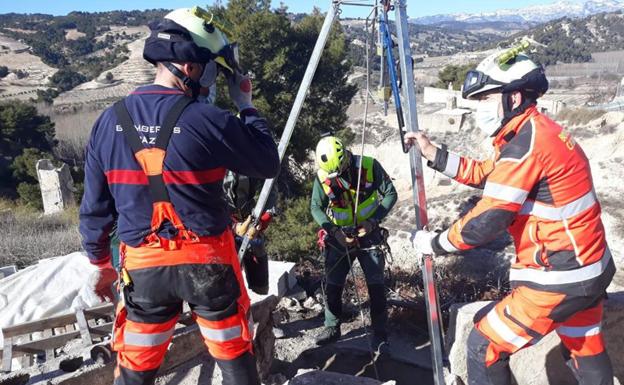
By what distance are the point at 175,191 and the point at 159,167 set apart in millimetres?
136

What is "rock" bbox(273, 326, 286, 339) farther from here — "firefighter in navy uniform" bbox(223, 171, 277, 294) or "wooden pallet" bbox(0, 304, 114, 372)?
"wooden pallet" bbox(0, 304, 114, 372)

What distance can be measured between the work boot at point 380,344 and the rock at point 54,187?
2148 centimetres

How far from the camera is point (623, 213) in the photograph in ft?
43.9

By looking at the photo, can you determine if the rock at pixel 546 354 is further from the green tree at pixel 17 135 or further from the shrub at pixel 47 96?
the shrub at pixel 47 96

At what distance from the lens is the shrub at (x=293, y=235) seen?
35.7 ft

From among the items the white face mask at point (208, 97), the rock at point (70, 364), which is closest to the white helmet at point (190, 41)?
the white face mask at point (208, 97)

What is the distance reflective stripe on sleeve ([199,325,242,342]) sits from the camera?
8.23ft

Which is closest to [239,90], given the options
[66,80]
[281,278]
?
[281,278]

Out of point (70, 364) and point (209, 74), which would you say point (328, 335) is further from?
point (209, 74)

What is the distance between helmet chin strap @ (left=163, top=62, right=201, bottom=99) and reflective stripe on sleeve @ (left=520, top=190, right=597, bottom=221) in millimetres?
1907

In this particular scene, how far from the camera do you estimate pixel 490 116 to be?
9.63ft

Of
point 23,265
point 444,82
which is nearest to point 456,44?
point 444,82

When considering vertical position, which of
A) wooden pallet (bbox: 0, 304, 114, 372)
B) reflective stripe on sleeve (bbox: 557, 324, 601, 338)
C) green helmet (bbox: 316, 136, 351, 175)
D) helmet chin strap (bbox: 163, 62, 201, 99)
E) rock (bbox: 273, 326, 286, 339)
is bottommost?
rock (bbox: 273, 326, 286, 339)

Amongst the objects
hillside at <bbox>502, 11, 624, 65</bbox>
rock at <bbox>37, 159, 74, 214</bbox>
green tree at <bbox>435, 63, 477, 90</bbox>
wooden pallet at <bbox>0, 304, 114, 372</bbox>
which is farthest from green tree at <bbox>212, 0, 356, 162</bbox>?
hillside at <bbox>502, 11, 624, 65</bbox>
